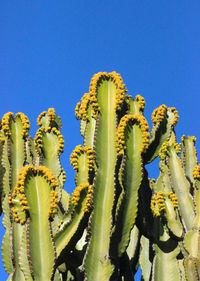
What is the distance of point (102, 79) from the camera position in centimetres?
422

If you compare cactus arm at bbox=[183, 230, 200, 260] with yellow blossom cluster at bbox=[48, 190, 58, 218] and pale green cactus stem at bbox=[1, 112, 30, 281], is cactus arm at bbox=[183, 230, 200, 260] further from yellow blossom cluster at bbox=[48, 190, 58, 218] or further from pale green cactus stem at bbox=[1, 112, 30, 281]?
pale green cactus stem at bbox=[1, 112, 30, 281]

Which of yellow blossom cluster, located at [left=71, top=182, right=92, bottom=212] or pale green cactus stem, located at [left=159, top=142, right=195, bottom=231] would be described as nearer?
yellow blossom cluster, located at [left=71, top=182, right=92, bottom=212]

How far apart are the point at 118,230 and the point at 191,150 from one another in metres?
1.36

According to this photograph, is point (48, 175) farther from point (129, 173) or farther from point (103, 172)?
point (129, 173)

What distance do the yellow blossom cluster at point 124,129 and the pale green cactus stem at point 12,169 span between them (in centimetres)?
90

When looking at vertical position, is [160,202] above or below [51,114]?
below

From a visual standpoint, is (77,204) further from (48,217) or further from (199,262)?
(199,262)

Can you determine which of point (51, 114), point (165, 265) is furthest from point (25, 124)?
point (165, 265)

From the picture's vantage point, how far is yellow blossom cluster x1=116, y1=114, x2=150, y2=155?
380 cm

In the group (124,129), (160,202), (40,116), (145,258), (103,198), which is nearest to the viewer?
(103,198)

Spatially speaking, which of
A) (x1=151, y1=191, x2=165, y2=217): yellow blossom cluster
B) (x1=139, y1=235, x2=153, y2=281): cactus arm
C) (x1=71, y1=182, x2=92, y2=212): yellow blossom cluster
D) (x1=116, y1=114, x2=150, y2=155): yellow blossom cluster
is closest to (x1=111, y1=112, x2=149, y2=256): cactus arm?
(x1=116, y1=114, x2=150, y2=155): yellow blossom cluster

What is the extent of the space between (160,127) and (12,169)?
133 cm

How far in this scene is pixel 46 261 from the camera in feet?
11.4

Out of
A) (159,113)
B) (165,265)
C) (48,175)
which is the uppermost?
(159,113)
